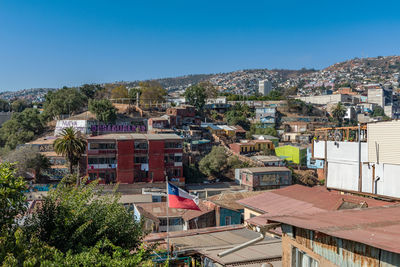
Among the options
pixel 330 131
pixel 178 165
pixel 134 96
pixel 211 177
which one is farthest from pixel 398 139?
pixel 134 96

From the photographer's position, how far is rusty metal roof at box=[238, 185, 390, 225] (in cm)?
1243

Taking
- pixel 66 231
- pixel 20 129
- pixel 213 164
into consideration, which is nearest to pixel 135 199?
pixel 213 164

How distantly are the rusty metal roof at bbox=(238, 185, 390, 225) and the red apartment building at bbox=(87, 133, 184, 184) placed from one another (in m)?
26.1

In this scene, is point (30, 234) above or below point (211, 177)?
above

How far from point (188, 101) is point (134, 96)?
469 inches

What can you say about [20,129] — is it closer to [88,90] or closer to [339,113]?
[88,90]

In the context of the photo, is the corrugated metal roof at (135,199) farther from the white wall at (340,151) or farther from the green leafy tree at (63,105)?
the green leafy tree at (63,105)

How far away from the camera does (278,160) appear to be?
167ft

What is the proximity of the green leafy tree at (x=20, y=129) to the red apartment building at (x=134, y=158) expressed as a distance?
21656 millimetres

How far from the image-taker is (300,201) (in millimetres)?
14875

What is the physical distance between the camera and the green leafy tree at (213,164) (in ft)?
160

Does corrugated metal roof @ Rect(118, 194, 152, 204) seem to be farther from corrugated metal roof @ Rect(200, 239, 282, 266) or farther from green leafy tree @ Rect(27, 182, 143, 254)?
green leafy tree @ Rect(27, 182, 143, 254)

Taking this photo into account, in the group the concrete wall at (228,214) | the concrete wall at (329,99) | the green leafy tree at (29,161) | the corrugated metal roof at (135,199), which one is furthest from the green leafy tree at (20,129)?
the concrete wall at (329,99)

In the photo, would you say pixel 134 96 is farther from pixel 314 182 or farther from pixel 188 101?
pixel 314 182
